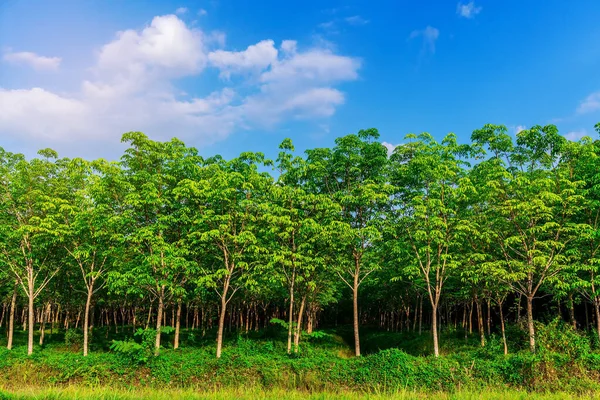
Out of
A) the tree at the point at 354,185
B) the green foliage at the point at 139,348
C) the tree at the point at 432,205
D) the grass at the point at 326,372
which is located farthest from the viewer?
the tree at the point at 354,185

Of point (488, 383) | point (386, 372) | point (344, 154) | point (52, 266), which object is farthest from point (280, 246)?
point (52, 266)

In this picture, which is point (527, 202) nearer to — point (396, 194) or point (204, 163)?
point (396, 194)

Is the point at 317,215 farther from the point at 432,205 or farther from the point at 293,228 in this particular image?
the point at 432,205

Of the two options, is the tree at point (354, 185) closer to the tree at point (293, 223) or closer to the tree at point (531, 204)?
the tree at point (293, 223)

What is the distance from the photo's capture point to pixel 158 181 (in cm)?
2341

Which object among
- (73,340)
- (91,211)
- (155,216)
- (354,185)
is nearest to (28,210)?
(91,211)

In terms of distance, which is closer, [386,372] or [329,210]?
[386,372]

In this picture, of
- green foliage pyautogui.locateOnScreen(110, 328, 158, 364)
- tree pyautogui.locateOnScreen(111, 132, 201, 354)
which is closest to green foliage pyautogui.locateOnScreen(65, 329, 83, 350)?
tree pyautogui.locateOnScreen(111, 132, 201, 354)

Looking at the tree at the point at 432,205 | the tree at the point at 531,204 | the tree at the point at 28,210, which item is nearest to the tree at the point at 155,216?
the tree at the point at 28,210

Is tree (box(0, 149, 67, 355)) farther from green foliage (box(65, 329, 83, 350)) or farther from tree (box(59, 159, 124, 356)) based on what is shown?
green foliage (box(65, 329, 83, 350))

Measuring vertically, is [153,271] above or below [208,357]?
above

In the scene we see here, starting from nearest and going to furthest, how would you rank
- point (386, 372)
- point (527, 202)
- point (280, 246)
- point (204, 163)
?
point (386, 372) < point (527, 202) < point (280, 246) < point (204, 163)

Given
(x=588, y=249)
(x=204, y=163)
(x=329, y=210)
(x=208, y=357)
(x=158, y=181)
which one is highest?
(x=204, y=163)

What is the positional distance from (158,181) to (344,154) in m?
12.2
